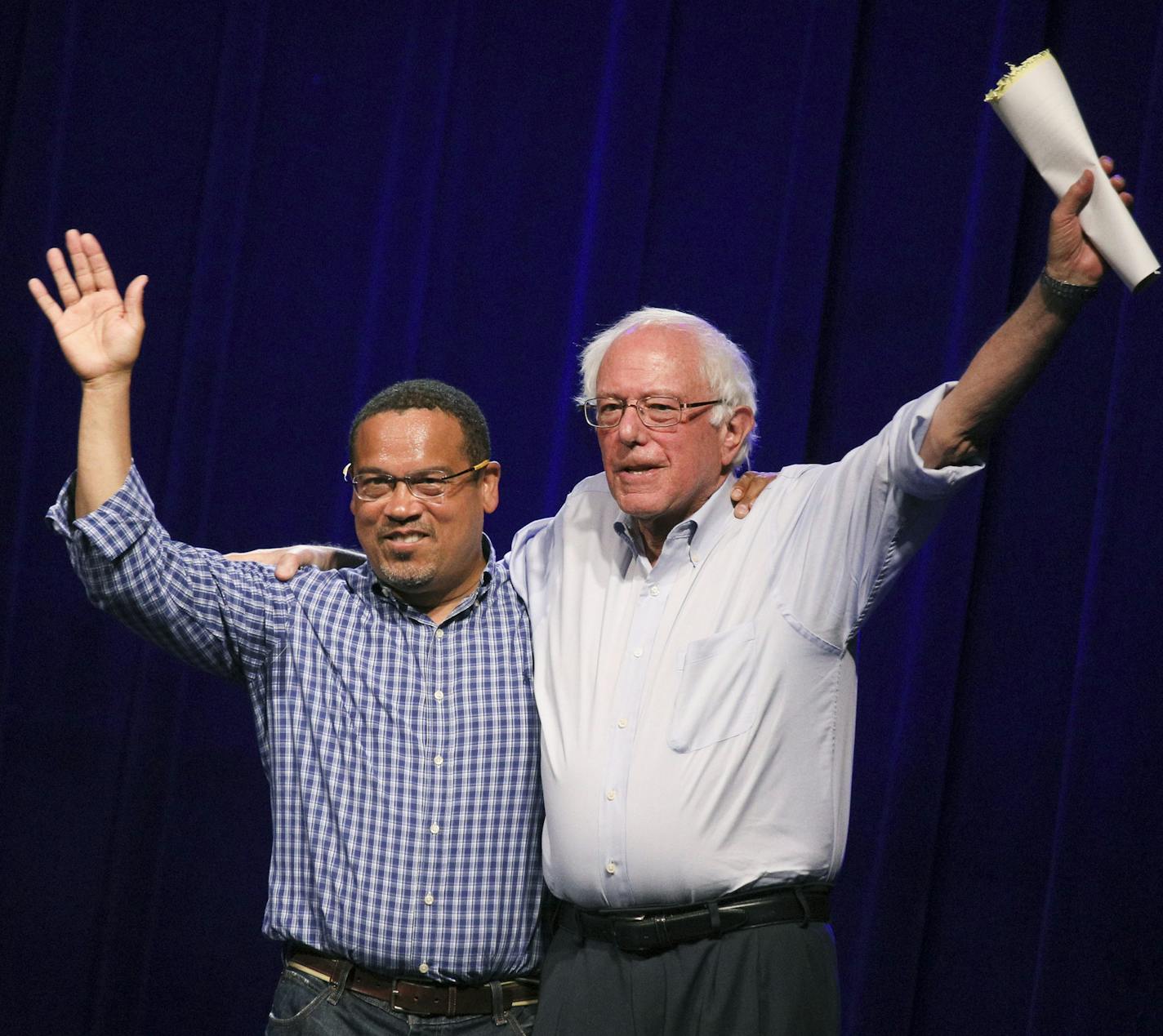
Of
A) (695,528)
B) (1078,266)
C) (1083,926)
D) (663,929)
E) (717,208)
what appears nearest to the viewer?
(1078,266)

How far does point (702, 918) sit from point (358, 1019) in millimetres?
539

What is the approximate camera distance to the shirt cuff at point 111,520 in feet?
6.53

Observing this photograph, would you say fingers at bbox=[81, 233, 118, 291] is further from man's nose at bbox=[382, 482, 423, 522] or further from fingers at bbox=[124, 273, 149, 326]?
man's nose at bbox=[382, 482, 423, 522]

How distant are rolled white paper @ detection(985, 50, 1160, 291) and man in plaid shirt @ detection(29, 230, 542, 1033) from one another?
1.00 meters

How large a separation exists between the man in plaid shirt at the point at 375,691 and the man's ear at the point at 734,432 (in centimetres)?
41

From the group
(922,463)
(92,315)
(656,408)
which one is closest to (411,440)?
(656,408)

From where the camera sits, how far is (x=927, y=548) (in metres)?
3.12

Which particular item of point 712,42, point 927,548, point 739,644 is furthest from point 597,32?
point 739,644

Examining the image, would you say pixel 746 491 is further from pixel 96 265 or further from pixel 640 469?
pixel 96 265

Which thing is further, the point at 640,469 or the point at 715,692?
the point at 640,469

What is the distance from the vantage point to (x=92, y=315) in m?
2.07

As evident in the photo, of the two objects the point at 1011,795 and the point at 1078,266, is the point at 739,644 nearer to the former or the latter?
the point at 1078,266

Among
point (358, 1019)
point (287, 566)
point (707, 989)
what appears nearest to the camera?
point (707, 989)

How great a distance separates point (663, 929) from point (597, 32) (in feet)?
7.17
